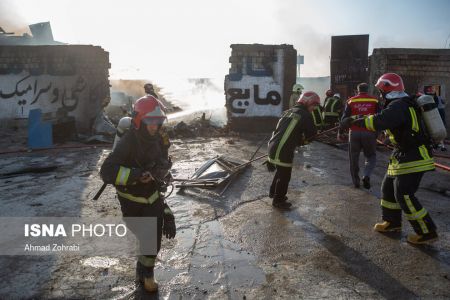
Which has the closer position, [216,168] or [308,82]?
[216,168]

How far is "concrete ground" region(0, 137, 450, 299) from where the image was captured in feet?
11.5

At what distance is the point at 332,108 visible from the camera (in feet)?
34.8

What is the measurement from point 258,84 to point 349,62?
457 cm

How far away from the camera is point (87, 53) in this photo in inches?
557

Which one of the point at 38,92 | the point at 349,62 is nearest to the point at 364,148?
the point at 349,62

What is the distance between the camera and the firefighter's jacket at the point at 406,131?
4.13 m

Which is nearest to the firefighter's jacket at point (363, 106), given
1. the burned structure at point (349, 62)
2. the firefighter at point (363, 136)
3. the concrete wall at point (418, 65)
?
the firefighter at point (363, 136)

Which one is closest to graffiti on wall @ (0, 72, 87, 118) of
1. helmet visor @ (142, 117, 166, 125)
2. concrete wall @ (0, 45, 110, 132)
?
concrete wall @ (0, 45, 110, 132)

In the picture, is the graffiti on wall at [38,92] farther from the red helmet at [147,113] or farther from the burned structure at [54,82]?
the red helmet at [147,113]

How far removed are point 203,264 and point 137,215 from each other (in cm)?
97

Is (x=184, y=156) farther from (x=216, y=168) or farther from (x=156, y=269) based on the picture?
(x=156, y=269)

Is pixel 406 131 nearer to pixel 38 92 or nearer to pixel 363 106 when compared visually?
pixel 363 106

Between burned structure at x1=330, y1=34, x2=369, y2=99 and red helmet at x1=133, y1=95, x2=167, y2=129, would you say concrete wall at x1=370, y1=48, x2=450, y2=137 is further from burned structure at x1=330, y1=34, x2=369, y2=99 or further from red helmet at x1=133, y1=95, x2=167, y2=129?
red helmet at x1=133, y1=95, x2=167, y2=129

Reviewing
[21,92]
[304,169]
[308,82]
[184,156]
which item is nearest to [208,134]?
[184,156]
